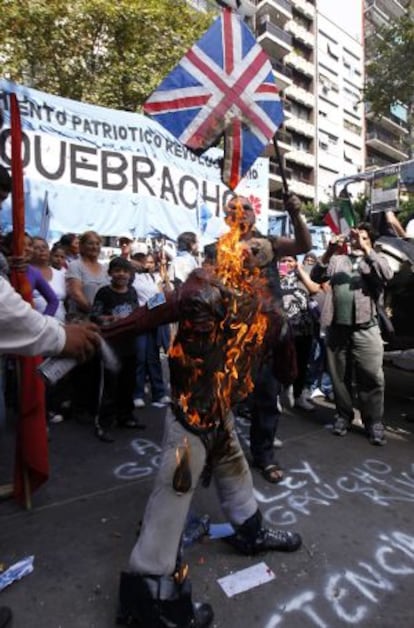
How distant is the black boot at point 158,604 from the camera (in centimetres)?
187

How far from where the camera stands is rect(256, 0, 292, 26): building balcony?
115 ft

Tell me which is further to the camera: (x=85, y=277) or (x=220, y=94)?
(x=85, y=277)

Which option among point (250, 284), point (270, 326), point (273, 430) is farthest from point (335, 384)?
point (250, 284)

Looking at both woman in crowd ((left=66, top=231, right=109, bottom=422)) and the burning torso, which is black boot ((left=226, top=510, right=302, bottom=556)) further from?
woman in crowd ((left=66, top=231, right=109, bottom=422))

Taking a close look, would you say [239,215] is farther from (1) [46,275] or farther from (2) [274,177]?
(2) [274,177]

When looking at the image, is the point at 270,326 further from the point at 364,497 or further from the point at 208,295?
the point at 364,497

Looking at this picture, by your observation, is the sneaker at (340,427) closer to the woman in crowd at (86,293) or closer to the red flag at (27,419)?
the woman in crowd at (86,293)

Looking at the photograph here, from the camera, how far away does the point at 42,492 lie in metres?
3.21

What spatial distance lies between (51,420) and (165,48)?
1088 cm

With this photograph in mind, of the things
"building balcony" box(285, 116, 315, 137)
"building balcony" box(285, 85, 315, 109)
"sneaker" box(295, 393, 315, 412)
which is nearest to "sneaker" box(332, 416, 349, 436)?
"sneaker" box(295, 393, 315, 412)

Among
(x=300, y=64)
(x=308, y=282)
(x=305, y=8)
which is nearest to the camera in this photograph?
(x=308, y=282)

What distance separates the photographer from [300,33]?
3816 cm

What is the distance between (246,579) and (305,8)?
45446 millimetres

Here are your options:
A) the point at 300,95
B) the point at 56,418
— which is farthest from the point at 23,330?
the point at 300,95
